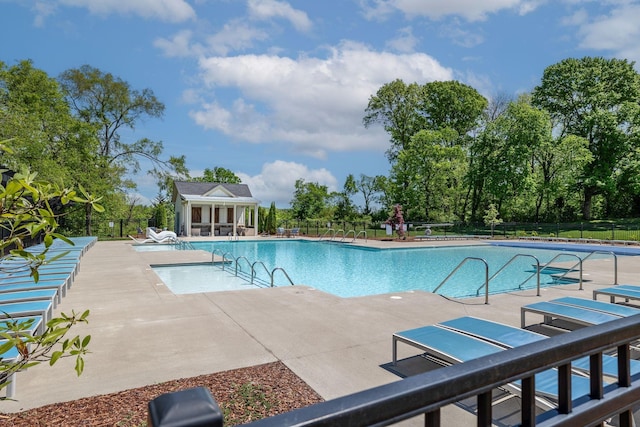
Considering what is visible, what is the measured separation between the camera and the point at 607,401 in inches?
63.5

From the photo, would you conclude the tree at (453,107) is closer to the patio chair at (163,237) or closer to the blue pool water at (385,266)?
the blue pool water at (385,266)

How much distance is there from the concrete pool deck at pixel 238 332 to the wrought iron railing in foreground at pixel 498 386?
159cm

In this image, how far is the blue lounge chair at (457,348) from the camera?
269 cm

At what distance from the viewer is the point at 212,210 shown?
2769 centimetres

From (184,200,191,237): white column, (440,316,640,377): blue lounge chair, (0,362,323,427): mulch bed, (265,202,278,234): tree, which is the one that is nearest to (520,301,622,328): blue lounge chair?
(440,316,640,377): blue lounge chair

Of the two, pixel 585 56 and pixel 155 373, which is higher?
pixel 585 56

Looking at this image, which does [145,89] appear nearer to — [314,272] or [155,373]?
[314,272]

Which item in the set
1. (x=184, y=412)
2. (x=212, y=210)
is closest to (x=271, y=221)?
(x=212, y=210)

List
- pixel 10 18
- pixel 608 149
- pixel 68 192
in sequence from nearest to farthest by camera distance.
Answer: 1. pixel 68 192
2. pixel 10 18
3. pixel 608 149

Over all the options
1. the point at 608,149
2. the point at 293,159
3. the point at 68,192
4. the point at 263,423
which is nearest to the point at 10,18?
the point at 68,192

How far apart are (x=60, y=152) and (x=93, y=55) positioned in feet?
33.2

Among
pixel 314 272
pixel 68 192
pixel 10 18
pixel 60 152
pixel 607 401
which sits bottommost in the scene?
pixel 314 272

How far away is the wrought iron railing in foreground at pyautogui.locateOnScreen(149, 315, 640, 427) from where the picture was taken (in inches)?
34.7

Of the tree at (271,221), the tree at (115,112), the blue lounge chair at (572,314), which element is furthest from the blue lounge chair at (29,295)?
the tree at (271,221)
